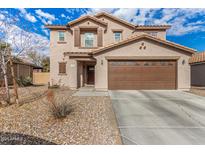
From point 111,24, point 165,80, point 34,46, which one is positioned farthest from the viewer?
point 111,24

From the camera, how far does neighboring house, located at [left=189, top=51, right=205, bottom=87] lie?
58.7ft

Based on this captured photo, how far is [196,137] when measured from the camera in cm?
462

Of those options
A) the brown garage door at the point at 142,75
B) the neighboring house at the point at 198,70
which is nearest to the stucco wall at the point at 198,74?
the neighboring house at the point at 198,70

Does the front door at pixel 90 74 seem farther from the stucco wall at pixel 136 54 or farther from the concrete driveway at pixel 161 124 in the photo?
the concrete driveway at pixel 161 124

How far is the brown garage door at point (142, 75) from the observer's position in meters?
13.6

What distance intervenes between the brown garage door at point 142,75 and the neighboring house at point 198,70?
676 cm

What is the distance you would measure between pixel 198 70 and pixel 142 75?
960 centimetres

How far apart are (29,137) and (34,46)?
6.45 m

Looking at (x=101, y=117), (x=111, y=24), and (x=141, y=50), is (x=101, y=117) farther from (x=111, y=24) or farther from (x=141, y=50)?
(x=111, y=24)

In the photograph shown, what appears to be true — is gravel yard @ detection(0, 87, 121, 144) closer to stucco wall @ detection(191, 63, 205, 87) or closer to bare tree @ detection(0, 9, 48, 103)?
bare tree @ detection(0, 9, 48, 103)

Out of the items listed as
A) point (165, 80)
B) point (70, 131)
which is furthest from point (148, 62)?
point (70, 131)

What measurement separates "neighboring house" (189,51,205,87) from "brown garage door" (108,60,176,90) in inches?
266

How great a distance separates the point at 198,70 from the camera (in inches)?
739

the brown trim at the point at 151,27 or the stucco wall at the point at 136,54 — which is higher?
the brown trim at the point at 151,27
